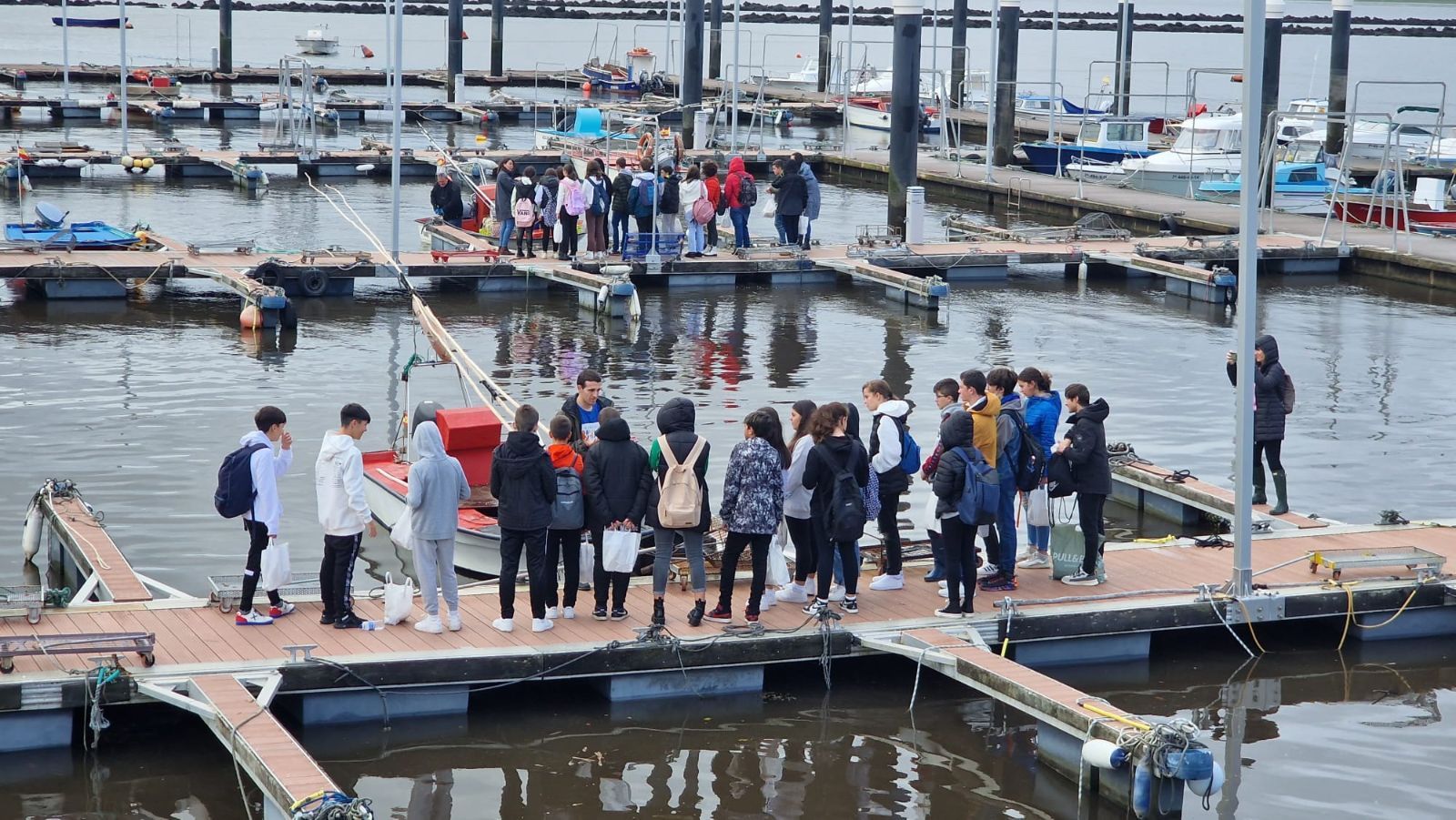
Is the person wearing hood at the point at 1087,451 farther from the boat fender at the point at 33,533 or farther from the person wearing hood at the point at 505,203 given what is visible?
the person wearing hood at the point at 505,203

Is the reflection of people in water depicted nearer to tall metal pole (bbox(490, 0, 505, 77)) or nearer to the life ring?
the life ring

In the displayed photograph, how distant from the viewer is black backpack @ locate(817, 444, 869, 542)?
11.4 m

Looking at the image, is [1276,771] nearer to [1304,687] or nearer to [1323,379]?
[1304,687]

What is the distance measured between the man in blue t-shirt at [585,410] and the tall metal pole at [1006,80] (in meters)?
29.4

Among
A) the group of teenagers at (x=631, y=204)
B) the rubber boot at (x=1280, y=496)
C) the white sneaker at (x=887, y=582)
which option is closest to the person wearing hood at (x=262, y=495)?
the white sneaker at (x=887, y=582)

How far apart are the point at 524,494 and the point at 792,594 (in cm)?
218

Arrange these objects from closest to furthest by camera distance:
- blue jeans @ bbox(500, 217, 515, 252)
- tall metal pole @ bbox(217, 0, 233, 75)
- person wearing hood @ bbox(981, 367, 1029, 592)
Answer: person wearing hood @ bbox(981, 367, 1029, 592) → blue jeans @ bbox(500, 217, 515, 252) → tall metal pole @ bbox(217, 0, 233, 75)

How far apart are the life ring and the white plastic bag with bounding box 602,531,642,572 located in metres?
15.5

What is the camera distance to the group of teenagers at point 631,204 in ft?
87.6

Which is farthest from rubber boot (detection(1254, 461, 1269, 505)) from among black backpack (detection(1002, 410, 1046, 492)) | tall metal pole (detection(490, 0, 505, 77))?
tall metal pole (detection(490, 0, 505, 77))

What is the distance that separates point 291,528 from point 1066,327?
1380cm

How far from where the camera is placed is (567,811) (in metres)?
9.83

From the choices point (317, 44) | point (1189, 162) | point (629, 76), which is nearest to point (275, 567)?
point (1189, 162)

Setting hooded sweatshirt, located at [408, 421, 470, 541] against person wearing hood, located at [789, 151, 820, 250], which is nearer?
hooded sweatshirt, located at [408, 421, 470, 541]
